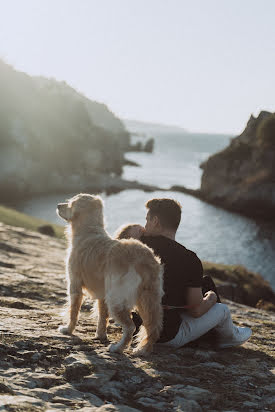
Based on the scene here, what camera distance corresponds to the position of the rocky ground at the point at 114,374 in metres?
4.68

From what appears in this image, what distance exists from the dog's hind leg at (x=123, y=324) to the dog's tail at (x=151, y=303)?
8.2 inches

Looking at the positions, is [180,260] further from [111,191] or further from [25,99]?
[25,99]

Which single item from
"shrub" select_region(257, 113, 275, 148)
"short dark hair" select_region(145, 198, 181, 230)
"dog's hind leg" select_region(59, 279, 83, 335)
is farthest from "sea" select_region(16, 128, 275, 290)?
"short dark hair" select_region(145, 198, 181, 230)

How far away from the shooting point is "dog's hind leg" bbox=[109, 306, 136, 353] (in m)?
6.15

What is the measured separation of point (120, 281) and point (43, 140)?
10424 cm

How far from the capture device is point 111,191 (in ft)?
319

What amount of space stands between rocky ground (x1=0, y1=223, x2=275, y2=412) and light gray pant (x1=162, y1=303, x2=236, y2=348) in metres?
0.19

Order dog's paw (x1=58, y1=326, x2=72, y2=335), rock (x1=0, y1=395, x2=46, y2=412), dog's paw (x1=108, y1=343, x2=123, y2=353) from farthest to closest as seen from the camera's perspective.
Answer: dog's paw (x1=58, y1=326, x2=72, y2=335)
dog's paw (x1=108, y1=343, x2=123, y2=353)
rock (x1=0, y1=395, x2=46, y2=412)

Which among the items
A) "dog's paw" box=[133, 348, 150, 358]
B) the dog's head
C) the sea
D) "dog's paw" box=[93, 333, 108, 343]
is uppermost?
the dog's head

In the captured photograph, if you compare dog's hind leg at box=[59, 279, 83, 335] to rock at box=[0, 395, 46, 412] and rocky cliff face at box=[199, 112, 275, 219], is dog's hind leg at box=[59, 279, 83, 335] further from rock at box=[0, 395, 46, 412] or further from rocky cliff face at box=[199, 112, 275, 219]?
rocky cliff face at box=[199, 112, 275, 219]

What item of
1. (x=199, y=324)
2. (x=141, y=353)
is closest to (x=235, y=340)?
(x=199, y=324)

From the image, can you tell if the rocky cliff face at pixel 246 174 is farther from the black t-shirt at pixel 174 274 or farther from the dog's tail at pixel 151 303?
the dog's tail at pixel 151 303

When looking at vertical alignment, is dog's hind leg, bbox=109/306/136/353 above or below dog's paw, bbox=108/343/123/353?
above

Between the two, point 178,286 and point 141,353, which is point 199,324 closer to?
point 178,286
